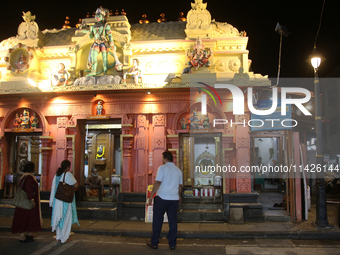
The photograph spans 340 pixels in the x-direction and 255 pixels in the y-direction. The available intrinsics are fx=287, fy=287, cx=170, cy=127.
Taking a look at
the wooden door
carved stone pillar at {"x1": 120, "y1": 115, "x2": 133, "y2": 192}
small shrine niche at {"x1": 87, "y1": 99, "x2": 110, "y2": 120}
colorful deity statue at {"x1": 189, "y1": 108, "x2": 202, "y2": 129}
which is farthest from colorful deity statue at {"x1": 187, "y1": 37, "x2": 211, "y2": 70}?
the wooden door

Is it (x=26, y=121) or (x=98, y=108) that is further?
(x=26, y=121)

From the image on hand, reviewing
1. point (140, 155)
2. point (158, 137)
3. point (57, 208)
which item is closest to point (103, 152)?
A: point (140, 155)

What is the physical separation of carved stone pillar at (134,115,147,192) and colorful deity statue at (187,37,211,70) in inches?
→ 104

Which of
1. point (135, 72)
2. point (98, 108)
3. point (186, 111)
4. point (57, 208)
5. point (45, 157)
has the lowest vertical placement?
point (57, 208)

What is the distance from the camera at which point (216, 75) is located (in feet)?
34.1

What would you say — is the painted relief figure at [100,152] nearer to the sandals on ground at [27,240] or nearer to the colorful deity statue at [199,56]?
the colorful deity statue at [199,56]

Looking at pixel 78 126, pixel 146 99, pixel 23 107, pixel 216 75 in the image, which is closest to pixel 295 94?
pixel 216 75

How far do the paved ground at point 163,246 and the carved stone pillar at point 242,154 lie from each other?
7.32 feet

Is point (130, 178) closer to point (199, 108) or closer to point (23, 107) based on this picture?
point (199, 108)

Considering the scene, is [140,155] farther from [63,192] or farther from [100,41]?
[100,41]

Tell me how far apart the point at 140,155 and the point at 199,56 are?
409cm

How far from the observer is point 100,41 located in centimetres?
1088

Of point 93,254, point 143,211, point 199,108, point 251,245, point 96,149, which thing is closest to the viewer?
point 93,254

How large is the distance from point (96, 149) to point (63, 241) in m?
6.74
